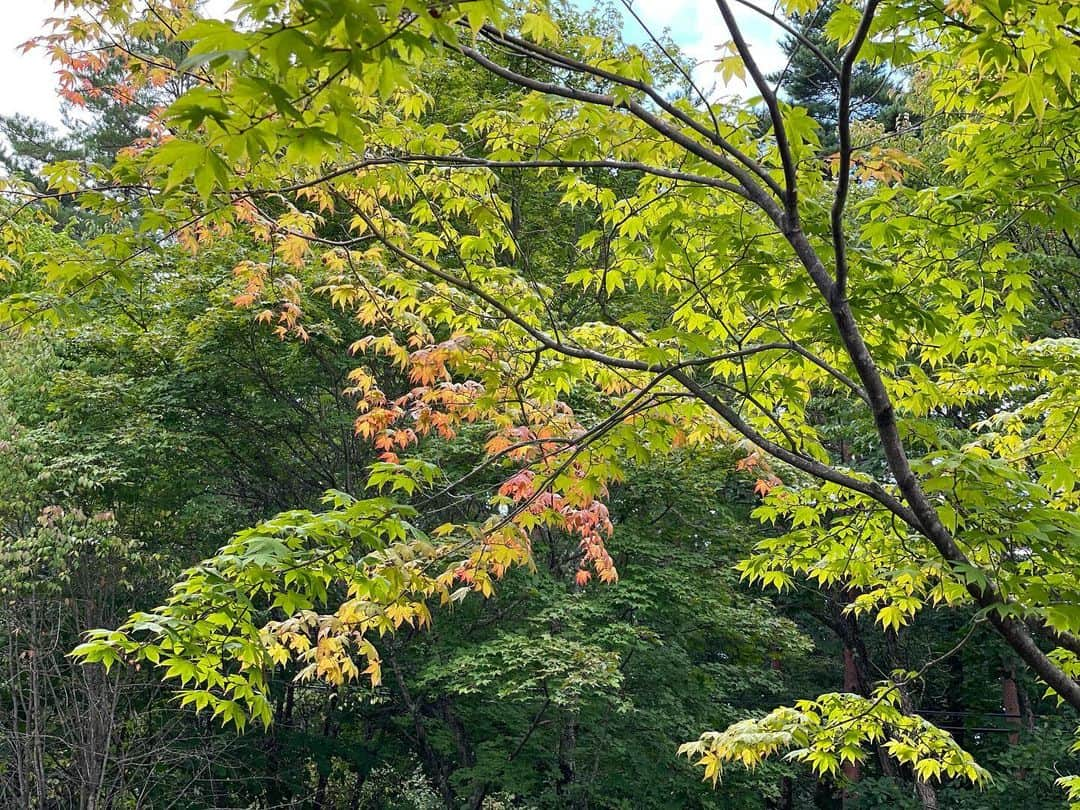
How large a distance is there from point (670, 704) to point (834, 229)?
8516 millimetres

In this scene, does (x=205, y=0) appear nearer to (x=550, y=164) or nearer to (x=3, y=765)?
(x=550, y=164)

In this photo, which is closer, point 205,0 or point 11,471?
point 205,0

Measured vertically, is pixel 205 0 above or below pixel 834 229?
above

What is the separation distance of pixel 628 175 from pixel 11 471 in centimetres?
626

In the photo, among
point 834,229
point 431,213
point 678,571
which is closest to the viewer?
point 834,229

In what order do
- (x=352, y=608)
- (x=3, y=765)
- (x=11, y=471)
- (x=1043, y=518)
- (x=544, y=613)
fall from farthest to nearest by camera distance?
(x=544, y=613)
(x=3, y=765)
(x=11, y=471)
(x=352, y=608)
(x=1043, y=518)

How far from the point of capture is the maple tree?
6.86 ft

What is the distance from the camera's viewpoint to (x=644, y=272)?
309cm

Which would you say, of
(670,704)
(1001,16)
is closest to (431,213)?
(1001,16)

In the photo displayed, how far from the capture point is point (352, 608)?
2787 mm

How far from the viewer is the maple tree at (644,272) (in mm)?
2092

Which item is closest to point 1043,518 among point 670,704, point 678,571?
point 678,571

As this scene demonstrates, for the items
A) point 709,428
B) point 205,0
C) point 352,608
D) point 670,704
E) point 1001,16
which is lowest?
point 670,704

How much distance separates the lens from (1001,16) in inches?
80.9
